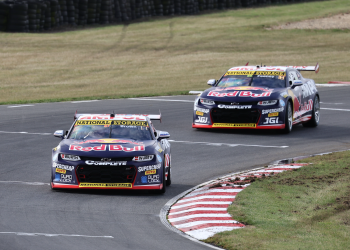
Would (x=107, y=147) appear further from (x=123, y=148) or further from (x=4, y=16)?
(x=4, y=16)

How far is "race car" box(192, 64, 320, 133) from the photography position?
1750 centimetres

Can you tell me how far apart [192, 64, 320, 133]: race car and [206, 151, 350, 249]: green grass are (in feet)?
14.4

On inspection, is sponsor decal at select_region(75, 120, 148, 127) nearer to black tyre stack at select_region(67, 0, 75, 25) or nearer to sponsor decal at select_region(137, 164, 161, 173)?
sponsor decal at select_region(137, 164, 161, 173)

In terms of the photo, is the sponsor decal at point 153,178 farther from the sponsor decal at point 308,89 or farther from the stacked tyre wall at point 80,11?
the stacked tyre wall at point 80,11

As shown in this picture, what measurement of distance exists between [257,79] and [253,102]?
3.97ft

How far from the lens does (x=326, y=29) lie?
2037 inches

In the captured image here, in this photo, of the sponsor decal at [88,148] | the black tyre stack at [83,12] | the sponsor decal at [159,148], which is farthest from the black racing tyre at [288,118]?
the black tyre stack at [83,12]

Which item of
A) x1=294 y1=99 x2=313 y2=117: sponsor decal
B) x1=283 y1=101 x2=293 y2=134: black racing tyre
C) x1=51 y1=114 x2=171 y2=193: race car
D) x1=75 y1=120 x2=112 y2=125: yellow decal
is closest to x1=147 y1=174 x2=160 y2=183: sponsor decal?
x1=51 y1=114 x2=171 y2=193: race car

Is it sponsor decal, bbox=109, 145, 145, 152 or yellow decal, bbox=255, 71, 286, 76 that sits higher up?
yellow decal, bbox=255, 71, 286, 76

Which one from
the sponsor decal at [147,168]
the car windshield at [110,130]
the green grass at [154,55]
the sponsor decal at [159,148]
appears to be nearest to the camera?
the sponsor decal at [147,168]

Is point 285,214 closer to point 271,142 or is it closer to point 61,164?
point 61,164

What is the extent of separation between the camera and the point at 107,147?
36.6ft

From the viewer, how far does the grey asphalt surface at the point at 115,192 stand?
849 centimetres

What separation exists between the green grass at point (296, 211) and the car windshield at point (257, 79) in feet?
17.5
